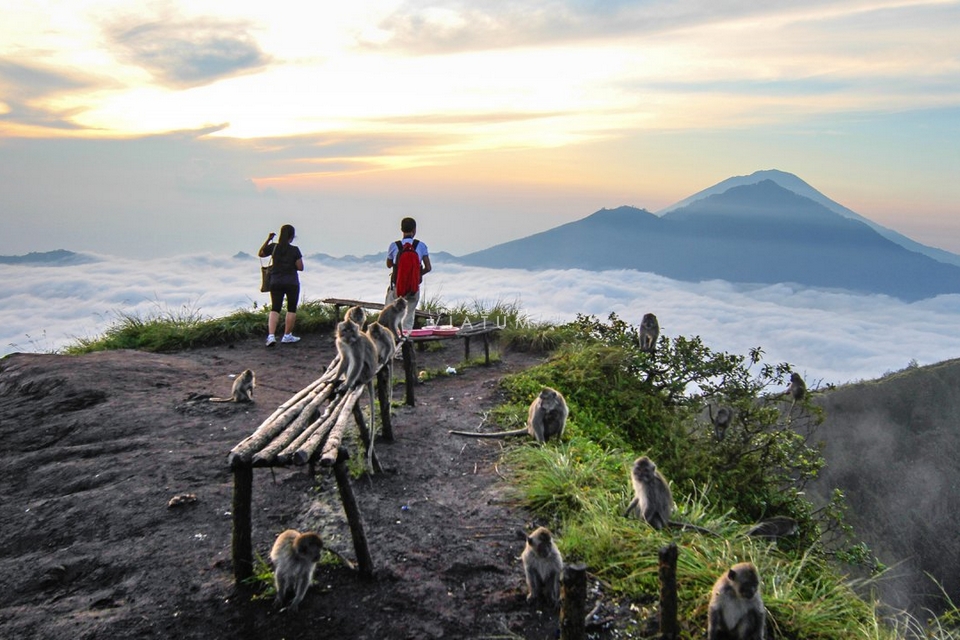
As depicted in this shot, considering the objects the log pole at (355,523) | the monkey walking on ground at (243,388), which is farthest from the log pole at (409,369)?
the log pole at (355,523)

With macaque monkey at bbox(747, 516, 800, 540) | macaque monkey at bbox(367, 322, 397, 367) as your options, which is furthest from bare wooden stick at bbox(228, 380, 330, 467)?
macaque monkey at bbox(747, 516, 800, 540)

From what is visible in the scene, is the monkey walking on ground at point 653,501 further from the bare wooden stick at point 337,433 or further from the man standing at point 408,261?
the man standing at point 408,261

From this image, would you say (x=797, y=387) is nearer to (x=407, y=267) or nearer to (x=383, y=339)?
(x=407, y=267)

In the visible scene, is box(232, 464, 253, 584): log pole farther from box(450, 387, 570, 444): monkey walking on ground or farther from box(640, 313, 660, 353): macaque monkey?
box(640, 313, 660, 353): macaque monkey

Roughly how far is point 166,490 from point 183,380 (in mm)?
5305

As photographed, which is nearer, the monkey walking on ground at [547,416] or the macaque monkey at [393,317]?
the monkey walking on ground at [547,416]

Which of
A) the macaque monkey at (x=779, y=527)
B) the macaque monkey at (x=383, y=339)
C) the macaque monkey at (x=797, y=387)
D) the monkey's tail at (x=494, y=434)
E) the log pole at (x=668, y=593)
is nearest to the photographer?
the log pole at (x=668, y=593)

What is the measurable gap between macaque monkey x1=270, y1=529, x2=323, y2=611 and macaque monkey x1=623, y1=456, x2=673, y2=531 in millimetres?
2882

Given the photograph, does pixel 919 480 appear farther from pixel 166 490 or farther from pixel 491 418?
pixel 166 490

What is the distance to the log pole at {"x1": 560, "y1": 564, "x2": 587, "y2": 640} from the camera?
4195 millimetres

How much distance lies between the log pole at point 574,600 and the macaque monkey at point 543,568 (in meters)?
0.90

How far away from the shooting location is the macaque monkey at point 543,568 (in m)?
5.26

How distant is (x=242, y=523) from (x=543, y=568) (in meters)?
2.38

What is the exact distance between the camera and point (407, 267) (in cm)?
1252
